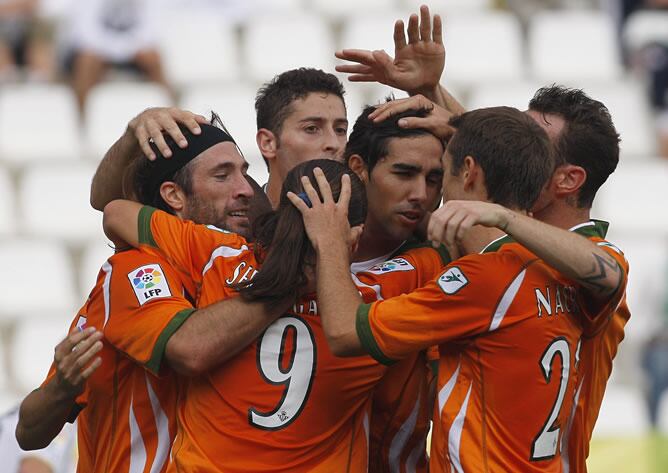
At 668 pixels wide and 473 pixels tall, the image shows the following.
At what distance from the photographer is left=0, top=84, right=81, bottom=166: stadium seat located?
1129 centimetres

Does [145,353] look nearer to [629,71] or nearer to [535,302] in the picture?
[535,302]

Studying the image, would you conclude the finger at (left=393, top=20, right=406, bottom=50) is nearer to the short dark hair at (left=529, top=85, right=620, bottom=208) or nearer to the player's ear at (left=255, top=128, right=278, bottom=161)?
the short dark hair at (left=529, top=85, right=620, bottom=208)

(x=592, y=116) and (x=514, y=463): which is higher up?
(x=592, y=116)

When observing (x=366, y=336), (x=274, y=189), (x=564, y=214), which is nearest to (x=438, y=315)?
(x=366, y=336)

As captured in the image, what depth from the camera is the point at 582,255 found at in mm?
4281

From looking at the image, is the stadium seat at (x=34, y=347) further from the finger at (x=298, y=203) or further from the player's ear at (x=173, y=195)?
the finger at (x=298, y=203)

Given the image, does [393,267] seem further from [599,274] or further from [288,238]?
[599,274]

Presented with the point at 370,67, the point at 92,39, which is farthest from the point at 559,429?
the point at 92,39

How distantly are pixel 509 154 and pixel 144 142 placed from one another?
4.60 feet

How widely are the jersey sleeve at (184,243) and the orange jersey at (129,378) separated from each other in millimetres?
51

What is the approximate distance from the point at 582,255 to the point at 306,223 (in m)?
0.93

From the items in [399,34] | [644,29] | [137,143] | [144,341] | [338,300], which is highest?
[399,34]

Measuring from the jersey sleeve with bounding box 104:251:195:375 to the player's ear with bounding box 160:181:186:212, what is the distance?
477mm

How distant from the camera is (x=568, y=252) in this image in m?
4.25
